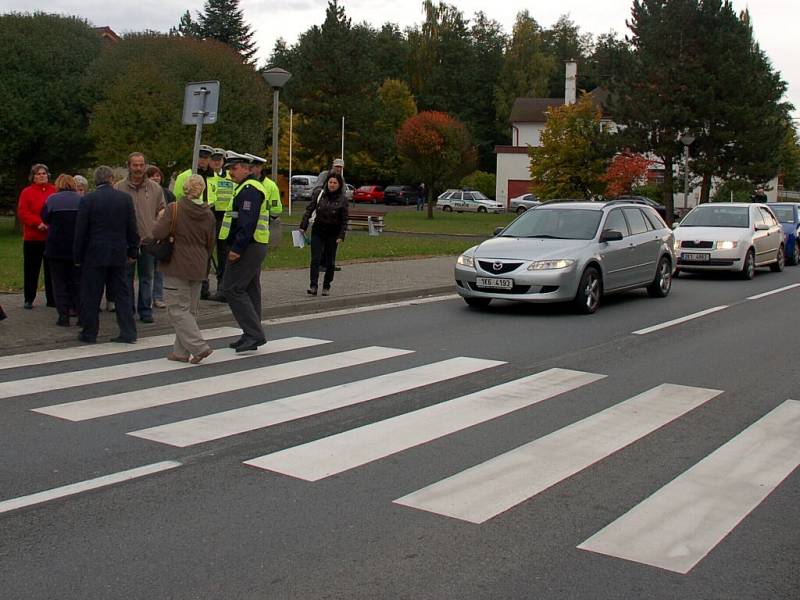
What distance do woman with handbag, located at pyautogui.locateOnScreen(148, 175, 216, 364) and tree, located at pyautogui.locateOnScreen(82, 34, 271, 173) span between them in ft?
69.4

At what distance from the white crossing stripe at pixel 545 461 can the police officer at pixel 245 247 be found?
3.86 m

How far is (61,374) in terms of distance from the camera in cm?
827

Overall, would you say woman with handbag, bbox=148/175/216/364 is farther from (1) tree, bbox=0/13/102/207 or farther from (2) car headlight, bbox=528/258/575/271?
(1) tree, bbox=0/13/102/207

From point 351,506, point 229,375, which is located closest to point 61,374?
point 229,375

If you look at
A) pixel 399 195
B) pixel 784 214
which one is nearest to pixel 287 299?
pixel 784 214

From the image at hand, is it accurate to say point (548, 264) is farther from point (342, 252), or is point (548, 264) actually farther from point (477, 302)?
point (342, 252)

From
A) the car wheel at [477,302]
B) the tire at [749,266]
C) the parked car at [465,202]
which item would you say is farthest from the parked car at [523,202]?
the car wheel at [477,302]

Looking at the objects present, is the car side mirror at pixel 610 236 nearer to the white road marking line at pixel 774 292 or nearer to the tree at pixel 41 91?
the white road marking line at pixel 774 292

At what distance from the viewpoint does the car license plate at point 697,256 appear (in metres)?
19.4

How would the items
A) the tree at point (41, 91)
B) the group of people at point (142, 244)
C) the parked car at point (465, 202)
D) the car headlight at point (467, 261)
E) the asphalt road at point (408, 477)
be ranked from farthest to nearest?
1. the parked car at point (465, 202)
2. the tree at point (41, 91)
3. the car headlight at point (467, 261)
4. the group of people at point (142, 244)
5. the asphalt road at point (408, 477)

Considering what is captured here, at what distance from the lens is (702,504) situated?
198 inches

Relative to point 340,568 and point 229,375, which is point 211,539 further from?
point 229,375

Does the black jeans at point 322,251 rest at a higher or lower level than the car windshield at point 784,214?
lower

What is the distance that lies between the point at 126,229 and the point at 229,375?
Result: 2.45m
